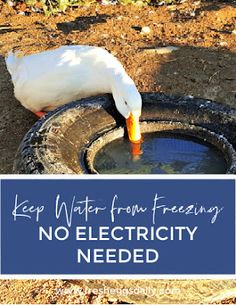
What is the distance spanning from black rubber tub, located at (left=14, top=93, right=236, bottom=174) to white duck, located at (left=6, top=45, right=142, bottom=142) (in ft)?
0.57

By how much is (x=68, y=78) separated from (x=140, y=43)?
1.98 m

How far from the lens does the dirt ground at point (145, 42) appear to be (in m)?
5.91

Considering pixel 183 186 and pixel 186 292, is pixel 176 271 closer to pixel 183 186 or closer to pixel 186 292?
pixel 186 292

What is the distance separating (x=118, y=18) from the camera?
301 inches

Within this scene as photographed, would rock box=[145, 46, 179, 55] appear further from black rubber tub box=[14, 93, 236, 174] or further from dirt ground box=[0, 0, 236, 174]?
black rubber tub box=[14, 93, 236, 174]

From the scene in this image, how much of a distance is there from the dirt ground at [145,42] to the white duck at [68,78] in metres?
0.35

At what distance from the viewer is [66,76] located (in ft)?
16.9

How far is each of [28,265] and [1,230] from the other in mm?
263

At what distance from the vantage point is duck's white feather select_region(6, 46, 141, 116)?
5031mm


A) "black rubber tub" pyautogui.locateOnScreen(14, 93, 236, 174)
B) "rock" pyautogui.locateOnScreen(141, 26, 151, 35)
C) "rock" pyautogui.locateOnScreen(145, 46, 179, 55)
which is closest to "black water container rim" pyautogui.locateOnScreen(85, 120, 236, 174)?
"black rubber tub" pyautogui.locateOnScreen(14, 93, 236, 174)

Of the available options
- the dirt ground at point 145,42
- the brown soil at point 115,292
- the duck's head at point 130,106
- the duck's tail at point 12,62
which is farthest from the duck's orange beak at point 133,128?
the duck's tail at point 12,62

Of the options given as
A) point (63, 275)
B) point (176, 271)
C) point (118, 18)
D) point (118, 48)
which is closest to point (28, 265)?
point (63, 275)

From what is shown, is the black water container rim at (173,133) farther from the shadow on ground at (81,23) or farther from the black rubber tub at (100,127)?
the shadow on ground at (81,23)

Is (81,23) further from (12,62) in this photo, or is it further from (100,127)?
(100,127)
